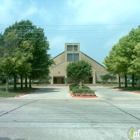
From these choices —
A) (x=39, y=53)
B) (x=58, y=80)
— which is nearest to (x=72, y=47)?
(x=58, y=80)

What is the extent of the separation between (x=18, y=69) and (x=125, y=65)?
17117 mm

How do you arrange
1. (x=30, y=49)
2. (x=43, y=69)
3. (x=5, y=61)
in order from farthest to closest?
(x=43, y=69) < (x=30, y=49) < (x=5, y=61)

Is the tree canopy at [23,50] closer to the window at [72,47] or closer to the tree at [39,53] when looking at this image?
the tree at [39,53]

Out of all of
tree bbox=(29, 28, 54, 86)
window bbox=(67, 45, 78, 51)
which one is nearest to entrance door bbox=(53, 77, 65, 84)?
window bbox=(67, 45, 78, 51)

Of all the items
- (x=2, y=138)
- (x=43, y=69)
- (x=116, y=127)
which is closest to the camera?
(x=2, y=138)

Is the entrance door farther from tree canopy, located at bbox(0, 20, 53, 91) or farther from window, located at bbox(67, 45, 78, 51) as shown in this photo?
tree canopy, located at bbox(0, 20, 53, 91)

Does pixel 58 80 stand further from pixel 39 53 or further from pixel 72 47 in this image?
pixel 39 53

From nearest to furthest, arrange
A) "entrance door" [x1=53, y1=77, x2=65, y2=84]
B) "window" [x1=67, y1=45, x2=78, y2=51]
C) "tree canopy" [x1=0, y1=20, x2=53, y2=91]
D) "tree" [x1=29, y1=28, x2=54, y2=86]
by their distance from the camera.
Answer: "tree canopy" [x1=0, y1=20, x2=53, y2=91]
"tree" [x1=29, y1=28, x2=54, y2=86]
"window" [x1=67, y1=45, x2=78, y2=51]
"entrance door" [x1=53, y1=77, x2=65, y2=84]

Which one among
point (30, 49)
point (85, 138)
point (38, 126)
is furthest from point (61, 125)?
point (30, 49)

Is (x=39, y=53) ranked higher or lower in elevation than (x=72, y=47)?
lower

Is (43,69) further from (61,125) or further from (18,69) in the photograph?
(61,125)

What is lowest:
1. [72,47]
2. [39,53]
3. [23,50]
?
[23,50]

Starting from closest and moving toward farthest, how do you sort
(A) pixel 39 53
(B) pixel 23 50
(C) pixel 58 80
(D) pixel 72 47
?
(B) pixel 23 50 < (A) pixel 39 53 < (D) pixel 72 47 < (C) pixel 58 80

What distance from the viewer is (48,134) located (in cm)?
863
